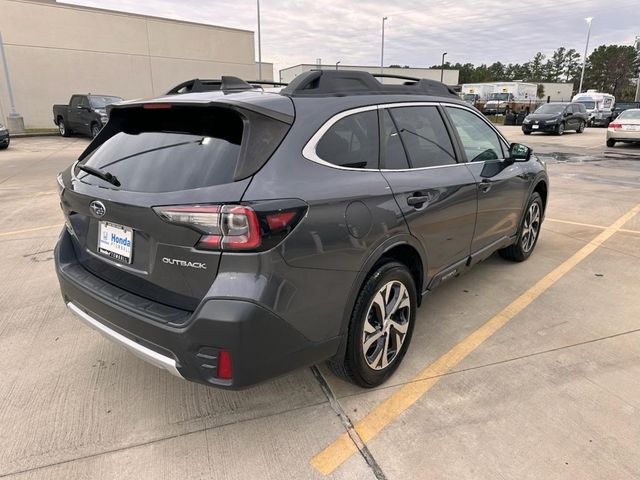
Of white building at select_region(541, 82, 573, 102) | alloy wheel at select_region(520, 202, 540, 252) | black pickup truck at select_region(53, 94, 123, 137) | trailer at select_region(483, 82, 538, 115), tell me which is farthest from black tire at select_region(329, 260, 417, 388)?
white building at select_region(541, 82, 573, 102)

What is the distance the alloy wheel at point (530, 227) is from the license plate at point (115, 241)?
3898 millimetres

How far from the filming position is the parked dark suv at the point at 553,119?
73.4 feet

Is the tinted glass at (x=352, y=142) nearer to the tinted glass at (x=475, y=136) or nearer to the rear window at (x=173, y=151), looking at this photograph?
the rear window at (x=173, y=151)

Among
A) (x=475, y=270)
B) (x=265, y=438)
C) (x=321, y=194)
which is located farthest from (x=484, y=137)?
(x=265, y=438)

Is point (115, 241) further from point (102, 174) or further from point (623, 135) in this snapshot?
point (623, 135)

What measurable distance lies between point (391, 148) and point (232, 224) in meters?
1.31

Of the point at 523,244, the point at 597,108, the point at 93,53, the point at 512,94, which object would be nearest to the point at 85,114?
the point at 93,53

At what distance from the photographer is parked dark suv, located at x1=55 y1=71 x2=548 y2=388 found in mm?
2016

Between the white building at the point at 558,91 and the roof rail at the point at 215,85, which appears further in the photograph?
the white building at the point at 558,91

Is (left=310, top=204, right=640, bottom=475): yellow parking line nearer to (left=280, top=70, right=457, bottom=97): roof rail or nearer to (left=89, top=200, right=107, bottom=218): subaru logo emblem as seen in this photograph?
(left=89, top=200, right=107, bottom=218): subaru logo emblem

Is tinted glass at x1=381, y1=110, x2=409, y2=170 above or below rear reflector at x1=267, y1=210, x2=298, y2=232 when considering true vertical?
above

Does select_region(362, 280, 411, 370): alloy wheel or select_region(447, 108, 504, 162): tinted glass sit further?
select_region(447, 108, 504, 162): tinted glass

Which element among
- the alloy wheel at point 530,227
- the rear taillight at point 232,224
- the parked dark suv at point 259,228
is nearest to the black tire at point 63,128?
the parked dark suv at point 259,228

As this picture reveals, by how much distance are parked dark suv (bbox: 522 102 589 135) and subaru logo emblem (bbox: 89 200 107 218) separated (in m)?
23.8
